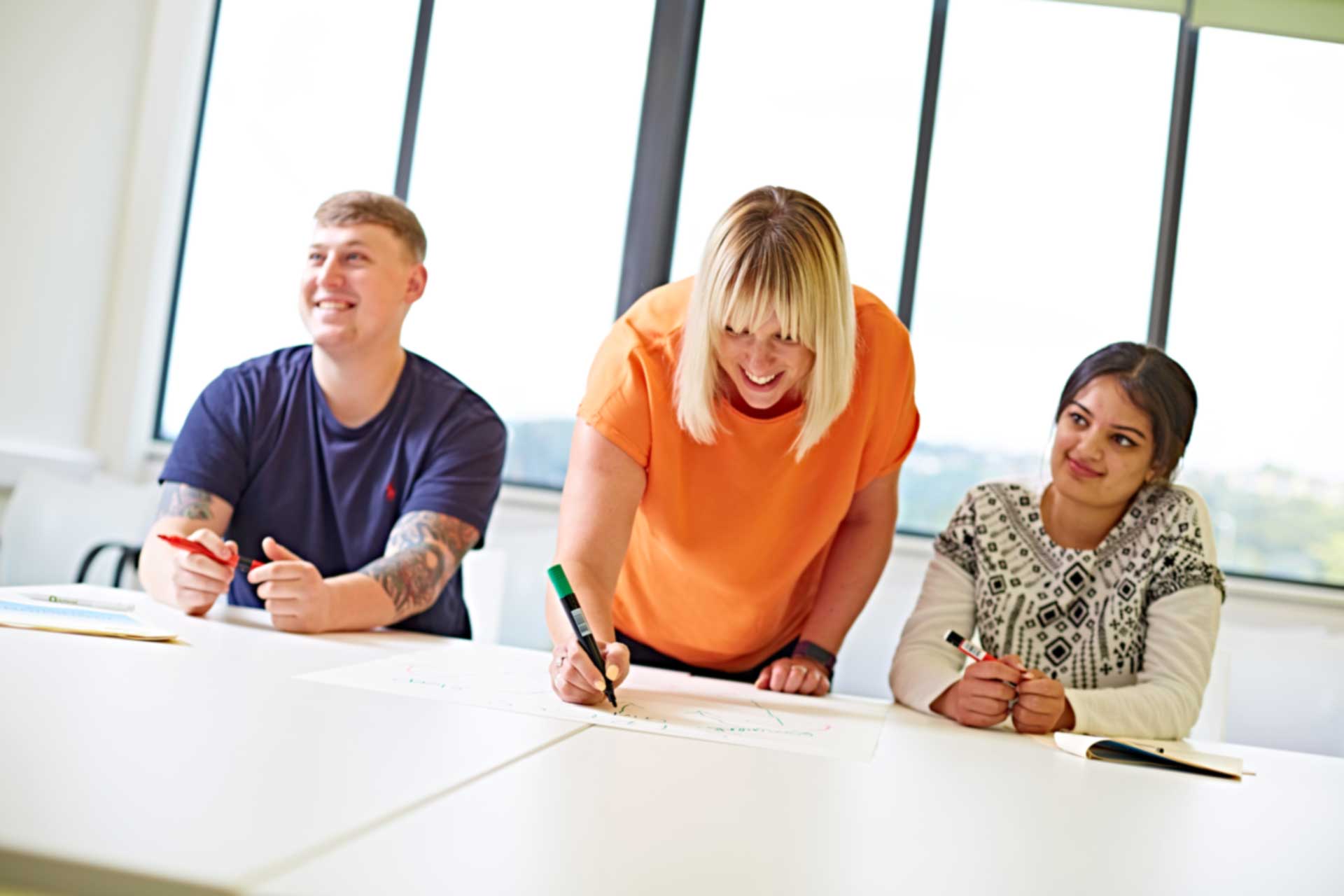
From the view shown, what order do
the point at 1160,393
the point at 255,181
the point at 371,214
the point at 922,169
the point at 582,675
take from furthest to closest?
the point at 255,181, the point at 922,169, the point at 371,214, the point at 1160,393, the point at 582,675

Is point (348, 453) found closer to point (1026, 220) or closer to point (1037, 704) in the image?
point (1037, 704)

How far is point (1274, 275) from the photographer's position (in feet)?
12.3

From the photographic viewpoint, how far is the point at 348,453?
190cm

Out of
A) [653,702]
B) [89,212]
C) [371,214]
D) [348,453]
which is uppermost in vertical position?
[89,212]

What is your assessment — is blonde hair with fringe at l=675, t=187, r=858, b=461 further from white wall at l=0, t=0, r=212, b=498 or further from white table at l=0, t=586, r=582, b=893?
white wall at l=0, t=0, r=212, b=498

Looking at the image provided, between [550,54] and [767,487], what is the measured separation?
2.89 meters

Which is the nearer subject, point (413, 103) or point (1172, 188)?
point (1172, 188)

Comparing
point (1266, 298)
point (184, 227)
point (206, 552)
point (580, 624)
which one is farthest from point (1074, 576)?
point (184, 227)

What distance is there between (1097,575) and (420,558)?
103 cm

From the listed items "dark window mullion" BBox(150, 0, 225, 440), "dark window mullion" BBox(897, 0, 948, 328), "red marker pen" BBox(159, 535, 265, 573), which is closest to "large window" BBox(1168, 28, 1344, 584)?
"dark window mullion" BBox(897, 0, 948, 328)

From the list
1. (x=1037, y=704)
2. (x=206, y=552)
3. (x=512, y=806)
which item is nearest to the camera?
(x=512, y=806)

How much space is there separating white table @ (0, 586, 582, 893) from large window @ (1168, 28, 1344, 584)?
11.0 feet

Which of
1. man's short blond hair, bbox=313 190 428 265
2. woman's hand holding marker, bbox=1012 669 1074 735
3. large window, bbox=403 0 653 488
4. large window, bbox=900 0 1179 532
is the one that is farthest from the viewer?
large window, bbox=403 0 653 488

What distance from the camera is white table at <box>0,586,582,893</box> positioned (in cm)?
54
